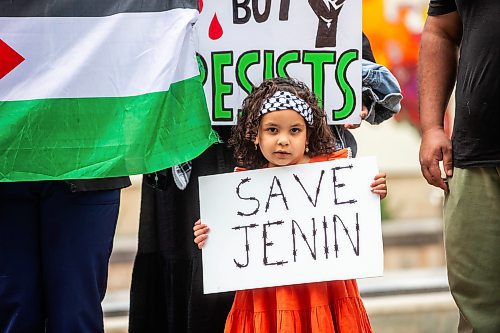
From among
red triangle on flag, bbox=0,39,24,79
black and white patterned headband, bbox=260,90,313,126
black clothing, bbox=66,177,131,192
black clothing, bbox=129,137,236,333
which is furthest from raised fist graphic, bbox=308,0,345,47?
red triangle on flag, bbox=0,39,24,79

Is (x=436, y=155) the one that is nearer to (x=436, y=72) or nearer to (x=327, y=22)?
(x=436, y=72)

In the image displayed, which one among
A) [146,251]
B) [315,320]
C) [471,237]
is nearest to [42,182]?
[146,251]

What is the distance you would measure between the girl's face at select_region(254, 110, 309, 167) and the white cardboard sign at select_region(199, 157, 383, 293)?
0.06 meters

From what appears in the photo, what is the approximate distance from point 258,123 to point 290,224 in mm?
374

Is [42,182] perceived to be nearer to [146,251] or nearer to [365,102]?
[146,251]

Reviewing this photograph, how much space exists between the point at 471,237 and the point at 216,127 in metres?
1.12

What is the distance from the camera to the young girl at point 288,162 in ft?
13.1

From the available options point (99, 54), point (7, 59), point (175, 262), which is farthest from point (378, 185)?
point (7, 59)

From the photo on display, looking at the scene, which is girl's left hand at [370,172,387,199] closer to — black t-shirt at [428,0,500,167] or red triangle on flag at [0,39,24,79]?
black t-shirt at [428,0,500,167]

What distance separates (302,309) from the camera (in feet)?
13.3

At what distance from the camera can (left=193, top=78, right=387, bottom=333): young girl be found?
3998 millimetres

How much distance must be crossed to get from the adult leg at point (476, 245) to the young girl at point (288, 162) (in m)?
0.32

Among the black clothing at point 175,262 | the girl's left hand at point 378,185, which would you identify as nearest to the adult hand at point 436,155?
the girl's left hand at point 378,185

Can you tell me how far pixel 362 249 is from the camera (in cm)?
403
